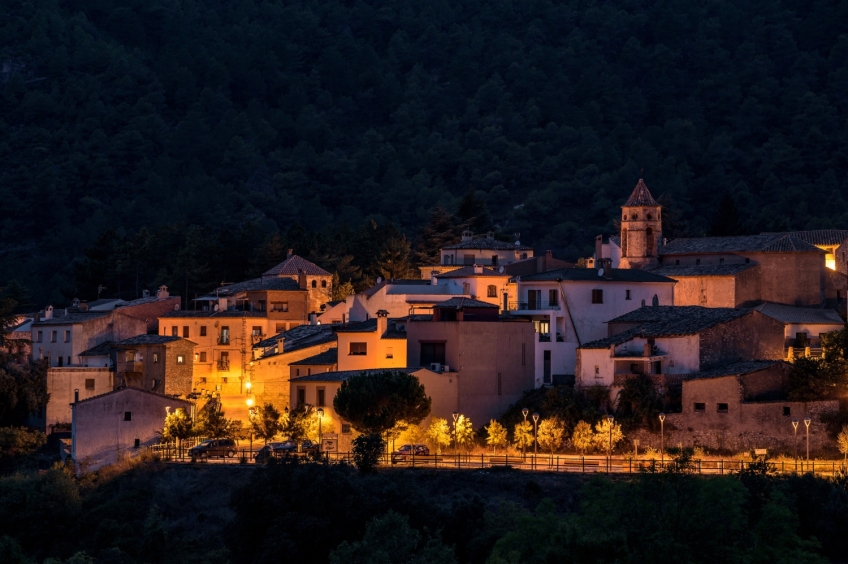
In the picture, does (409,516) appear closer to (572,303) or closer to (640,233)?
(572,303)

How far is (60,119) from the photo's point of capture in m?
150

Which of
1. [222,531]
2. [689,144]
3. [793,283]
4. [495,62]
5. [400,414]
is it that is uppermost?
[495,62]

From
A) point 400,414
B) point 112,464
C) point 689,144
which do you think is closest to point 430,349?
point 400,414

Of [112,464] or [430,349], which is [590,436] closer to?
Answer: [430,349]

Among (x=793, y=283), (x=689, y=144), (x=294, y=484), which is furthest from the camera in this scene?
(x=689, y=144)

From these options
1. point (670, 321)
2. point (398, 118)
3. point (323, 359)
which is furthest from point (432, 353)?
point (398, 118)

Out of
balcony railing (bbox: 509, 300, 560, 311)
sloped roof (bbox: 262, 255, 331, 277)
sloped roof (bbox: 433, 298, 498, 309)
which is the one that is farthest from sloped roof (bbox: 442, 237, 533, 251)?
sloped roof (bbox: 433, 298, 498, 309)

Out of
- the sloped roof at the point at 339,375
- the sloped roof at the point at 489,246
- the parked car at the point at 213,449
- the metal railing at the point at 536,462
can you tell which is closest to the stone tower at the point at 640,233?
the sloped roof at the point at 489,246

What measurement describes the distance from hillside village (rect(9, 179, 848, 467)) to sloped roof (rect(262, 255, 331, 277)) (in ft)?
0.39

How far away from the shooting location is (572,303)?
2670 inches

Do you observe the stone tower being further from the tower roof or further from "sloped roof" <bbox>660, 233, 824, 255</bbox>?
"sloped roof" <bbox>660, 233, 824, 255</bbox>

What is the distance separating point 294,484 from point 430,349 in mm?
14627

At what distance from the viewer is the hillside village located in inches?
2351

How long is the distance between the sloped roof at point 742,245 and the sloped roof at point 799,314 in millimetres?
2828
